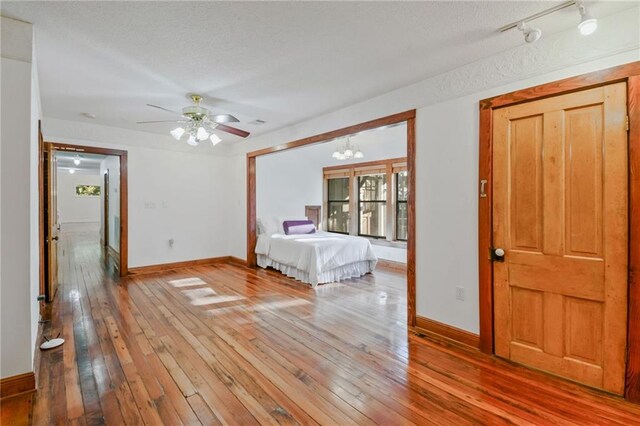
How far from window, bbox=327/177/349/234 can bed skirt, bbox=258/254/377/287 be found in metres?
2.32

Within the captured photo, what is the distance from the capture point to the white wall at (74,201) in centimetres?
1266

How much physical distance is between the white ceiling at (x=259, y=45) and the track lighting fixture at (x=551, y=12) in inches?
2.1

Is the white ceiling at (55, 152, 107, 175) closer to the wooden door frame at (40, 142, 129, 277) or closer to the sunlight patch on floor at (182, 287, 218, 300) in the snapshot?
the wooden door frame at (40, 142, 129, 277)

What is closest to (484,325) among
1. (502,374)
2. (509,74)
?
(502,374)

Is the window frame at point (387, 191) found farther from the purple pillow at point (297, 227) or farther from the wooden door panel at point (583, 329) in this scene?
the wooden door panel at point (583, 329)

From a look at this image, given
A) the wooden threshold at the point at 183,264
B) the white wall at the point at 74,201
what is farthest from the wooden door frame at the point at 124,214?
the white wall at the point at 74,201

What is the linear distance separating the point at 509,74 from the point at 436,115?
656 mm

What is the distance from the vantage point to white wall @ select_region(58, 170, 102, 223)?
41.5 ft

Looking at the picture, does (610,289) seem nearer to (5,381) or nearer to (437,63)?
(437,63)

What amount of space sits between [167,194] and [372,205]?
4506 millimetres

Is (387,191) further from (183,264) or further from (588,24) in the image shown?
(588,24)

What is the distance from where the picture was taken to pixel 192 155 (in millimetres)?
6137

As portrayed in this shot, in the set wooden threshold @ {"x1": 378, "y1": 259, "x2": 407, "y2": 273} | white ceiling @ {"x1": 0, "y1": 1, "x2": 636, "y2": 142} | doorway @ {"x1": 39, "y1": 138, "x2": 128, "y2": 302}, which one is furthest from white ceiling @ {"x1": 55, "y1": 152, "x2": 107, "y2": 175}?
wooden threshold @ {"x1": 378, "y1": 259, "x2": 407, "y2": 273}

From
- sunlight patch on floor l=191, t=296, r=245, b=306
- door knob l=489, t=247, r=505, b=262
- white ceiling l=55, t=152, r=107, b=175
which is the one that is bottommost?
sunlight patch on floor l=191, t=296, r=245, b=306
